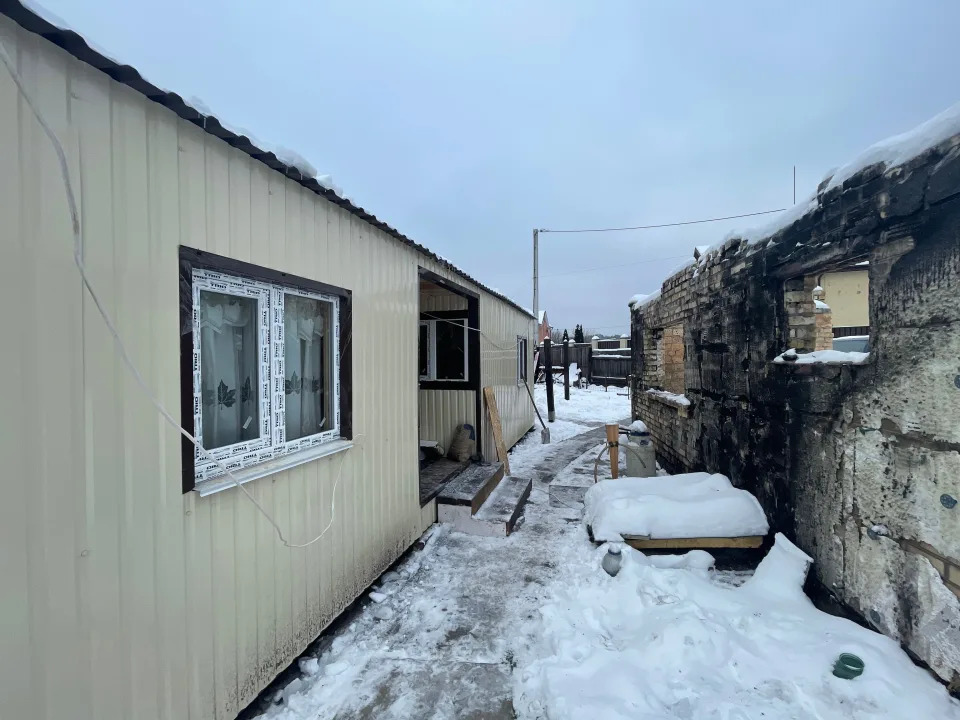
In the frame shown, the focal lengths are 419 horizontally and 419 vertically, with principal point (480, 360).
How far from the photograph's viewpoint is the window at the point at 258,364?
2.14 metres

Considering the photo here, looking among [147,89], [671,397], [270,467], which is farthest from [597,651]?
[671,397]

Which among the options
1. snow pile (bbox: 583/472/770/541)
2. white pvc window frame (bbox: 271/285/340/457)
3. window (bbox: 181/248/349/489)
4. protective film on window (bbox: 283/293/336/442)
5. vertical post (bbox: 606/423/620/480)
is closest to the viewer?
window (bbox: 181/248/349/489)

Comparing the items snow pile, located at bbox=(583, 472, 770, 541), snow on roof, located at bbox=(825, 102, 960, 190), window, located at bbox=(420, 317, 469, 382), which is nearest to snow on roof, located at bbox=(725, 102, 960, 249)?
snow on roof, located at bbox=(825, 102, 960, 190)

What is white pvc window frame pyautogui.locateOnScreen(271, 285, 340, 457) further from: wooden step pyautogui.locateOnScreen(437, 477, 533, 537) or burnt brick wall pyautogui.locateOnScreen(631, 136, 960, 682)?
burnt brick wall pyautogui.locateOnScreen(631, 136, 960, 682)

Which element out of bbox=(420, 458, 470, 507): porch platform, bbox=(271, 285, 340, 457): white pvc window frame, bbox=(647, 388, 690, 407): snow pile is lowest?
bbox=(420, 458, 470, 507): porch platform

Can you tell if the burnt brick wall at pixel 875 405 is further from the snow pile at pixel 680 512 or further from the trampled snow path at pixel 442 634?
the trampled snow path at pixel 442 634

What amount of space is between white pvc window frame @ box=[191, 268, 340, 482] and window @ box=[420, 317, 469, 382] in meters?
3.87

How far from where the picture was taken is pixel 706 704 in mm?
2197

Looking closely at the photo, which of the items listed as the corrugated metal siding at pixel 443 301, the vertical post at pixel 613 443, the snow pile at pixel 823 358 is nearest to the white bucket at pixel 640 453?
the vertical post at pixel 613 443

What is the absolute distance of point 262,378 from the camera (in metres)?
2.52

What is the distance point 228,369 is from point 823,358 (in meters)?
4.11

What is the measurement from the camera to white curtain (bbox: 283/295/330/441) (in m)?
2.80

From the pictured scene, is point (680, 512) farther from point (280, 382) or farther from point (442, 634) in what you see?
point (280, 382)

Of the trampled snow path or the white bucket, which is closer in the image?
the trampled snow path
